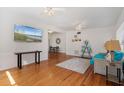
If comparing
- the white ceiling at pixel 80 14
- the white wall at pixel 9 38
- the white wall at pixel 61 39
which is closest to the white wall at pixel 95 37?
the white wall at pixel 61 39

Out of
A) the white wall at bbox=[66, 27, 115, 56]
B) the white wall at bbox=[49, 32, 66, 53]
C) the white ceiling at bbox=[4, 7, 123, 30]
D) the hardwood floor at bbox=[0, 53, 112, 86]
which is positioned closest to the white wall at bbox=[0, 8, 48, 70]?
the white ceiling at bbox=[4, 7, 123, 30]

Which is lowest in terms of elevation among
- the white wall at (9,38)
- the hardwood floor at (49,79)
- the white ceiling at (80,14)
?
the hardwood floor at (49,79)

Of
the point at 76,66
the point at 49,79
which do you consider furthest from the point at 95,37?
the point at 49,79

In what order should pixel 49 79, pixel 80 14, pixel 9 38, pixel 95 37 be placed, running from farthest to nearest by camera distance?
pixel 95 37, pixel 80 14, pixel 9 38, pixel 49 79

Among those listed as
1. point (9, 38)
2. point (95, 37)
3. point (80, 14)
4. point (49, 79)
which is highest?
point (80, 14)

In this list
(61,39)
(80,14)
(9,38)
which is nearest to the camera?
(9,38)

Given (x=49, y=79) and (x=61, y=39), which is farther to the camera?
(x=61, y=39)

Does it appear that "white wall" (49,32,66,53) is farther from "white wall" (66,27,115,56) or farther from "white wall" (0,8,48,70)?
"white wall" (0,8,48,70)

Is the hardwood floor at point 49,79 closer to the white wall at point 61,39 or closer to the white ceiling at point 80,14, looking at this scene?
the white ceiling at point 80,14

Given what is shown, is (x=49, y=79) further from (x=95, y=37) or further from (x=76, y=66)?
(x=95, y=37)

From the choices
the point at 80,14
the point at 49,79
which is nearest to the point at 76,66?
the point at 49,79

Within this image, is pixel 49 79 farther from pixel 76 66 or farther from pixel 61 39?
pixel 61 39

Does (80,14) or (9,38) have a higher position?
(80,14)
